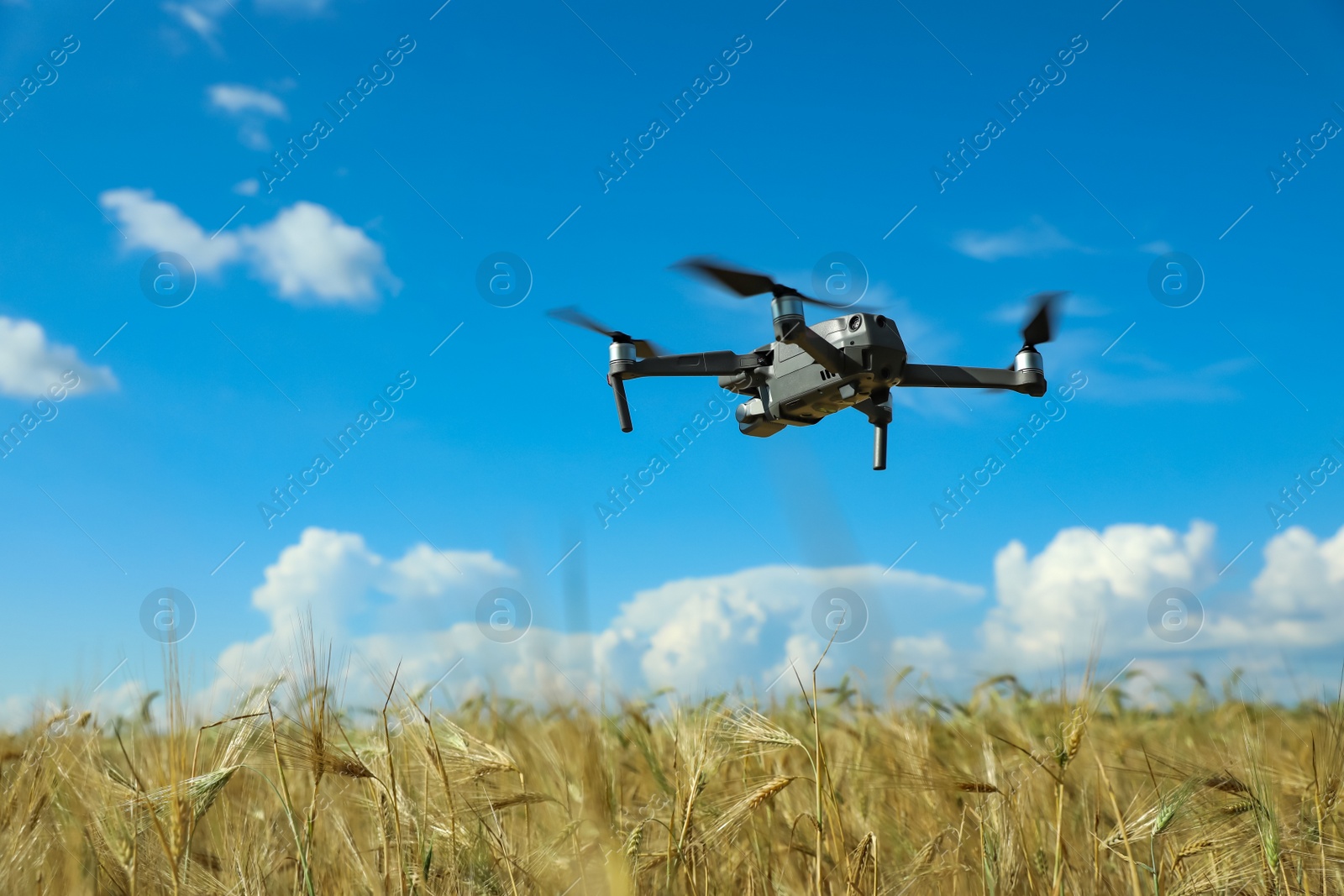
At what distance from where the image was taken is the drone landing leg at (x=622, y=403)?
4.59 metres

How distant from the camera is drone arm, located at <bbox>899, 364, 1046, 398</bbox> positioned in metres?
4.52

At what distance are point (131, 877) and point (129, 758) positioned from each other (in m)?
0.42

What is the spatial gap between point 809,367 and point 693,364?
1.89 feet

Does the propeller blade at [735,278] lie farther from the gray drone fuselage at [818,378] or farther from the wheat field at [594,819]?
the wheat field at [594,819]

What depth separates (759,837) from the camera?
13.2ft

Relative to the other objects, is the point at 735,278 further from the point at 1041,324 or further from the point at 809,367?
the point at 1041,324

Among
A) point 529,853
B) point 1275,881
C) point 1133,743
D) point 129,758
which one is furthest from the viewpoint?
point 1133,743

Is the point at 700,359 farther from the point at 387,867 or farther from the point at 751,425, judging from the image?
the point at 387,867

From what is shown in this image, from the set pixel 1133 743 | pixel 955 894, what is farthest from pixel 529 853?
pixel 1133 743

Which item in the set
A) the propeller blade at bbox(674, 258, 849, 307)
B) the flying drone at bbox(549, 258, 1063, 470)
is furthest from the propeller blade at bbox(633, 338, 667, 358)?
the propeller blade at bbox(674, 258, 849, 307)

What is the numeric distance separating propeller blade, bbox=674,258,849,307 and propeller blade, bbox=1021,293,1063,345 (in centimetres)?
179

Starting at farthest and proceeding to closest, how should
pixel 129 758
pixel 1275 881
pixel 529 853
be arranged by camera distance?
pixel 529 853
pixel 1275 881
pixel 129 758

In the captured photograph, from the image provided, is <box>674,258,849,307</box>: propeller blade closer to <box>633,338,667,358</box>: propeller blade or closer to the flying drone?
the flying drone

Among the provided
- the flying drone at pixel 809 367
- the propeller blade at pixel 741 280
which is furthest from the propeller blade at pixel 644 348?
the propeller blade at pixel 741 280
